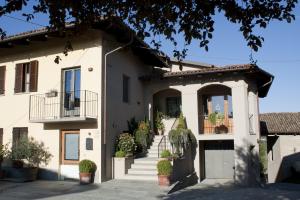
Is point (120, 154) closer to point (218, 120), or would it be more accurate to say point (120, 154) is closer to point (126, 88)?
point (126, 88)

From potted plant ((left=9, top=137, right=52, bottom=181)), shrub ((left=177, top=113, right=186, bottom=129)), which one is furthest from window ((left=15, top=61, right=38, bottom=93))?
shrub ((left=177, top=113, right=186, bottom=129))

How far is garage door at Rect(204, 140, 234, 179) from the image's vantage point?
18.2 metres

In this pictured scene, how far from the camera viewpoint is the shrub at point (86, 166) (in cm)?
1356

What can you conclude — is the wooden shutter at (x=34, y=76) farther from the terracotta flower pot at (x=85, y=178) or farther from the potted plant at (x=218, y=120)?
the potted plant at (x=218, y=120)

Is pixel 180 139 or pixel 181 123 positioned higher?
pixel 181 123

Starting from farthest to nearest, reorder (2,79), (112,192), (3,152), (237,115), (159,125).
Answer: (159,125), (2,79), (237,115), (3,152), (112,192)

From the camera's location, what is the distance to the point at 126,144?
48.0ft

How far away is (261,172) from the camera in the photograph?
711 inches

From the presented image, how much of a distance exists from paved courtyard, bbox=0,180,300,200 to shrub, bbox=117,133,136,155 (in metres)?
1.47

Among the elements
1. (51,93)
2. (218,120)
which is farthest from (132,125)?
(218,120)

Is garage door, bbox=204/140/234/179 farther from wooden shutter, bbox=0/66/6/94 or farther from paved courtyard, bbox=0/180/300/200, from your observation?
wooden shutter, bbox=0/66/6/94

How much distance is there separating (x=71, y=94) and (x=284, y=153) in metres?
18.1

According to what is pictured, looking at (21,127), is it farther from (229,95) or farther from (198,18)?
(198,18)

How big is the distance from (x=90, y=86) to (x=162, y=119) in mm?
5390
